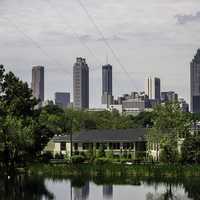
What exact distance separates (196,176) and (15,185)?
2046 cm

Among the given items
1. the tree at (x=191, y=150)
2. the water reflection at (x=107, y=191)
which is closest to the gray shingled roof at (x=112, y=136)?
the tree at (x=191, y=150)

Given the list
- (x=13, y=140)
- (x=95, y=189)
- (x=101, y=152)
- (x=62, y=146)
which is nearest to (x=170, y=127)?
(x=101, y=152)

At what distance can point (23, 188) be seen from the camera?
56281mm

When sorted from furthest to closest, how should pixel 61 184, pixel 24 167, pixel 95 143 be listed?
pixel 95 143 → pixel 24 167 → pixel 61 184

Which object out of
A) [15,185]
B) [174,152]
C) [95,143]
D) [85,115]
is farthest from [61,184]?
[85,115]

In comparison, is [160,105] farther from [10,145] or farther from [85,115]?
[85,115]

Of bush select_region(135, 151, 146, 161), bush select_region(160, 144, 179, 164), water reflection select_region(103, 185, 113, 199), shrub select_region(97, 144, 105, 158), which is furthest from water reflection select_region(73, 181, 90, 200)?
bush select_region(135, 151, 146, 161)

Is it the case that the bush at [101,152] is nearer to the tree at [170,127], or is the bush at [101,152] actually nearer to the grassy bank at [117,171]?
the tree at [170,127]

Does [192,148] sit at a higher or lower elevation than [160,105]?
lower

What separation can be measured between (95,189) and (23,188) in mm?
7158

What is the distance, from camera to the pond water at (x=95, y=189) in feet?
170

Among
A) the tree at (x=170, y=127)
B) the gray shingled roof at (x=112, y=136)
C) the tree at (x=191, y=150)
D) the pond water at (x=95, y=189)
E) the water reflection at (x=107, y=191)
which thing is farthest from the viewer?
the gray shingled roof at (x=112, y=136)

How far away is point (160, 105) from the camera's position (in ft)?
278

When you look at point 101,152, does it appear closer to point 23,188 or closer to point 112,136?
point 112,136
